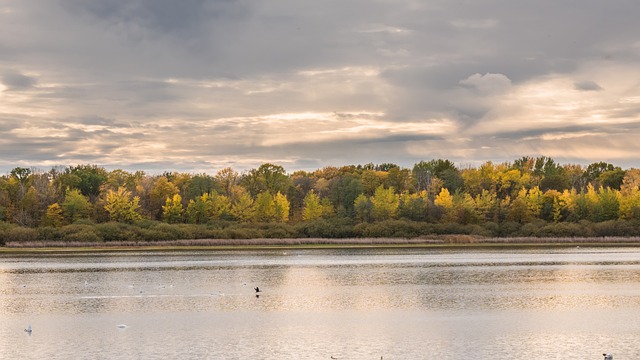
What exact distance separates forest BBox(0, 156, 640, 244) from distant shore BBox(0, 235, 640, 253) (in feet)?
9.65

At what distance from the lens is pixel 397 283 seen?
64062 mm

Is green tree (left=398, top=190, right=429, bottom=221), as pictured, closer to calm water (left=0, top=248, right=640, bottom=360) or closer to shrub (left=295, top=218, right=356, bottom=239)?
shrub (left=295, top=218, right=356, bottom=239)

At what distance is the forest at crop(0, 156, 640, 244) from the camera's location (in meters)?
142

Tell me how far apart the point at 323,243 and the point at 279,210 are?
19747 mm

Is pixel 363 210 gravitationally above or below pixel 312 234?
above

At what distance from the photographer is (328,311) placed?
48219mm

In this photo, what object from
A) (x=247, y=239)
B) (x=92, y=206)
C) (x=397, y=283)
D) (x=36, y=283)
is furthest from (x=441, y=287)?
(x=92, y=206)

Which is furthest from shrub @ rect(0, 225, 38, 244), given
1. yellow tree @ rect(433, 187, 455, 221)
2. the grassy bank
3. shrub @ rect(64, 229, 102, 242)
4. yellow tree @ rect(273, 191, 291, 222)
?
yellow tree @ rect(433, 187, 455, 221)

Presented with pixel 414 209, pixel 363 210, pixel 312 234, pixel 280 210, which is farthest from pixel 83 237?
pixel 414 209

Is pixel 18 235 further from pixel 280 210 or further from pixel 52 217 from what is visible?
pixel 280 210

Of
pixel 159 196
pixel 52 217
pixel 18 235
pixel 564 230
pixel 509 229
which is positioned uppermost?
pixel 159 196

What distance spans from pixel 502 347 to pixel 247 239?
360 feet

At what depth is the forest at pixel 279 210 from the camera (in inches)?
5610

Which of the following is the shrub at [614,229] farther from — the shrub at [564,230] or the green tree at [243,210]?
the green tree at [243,210]
